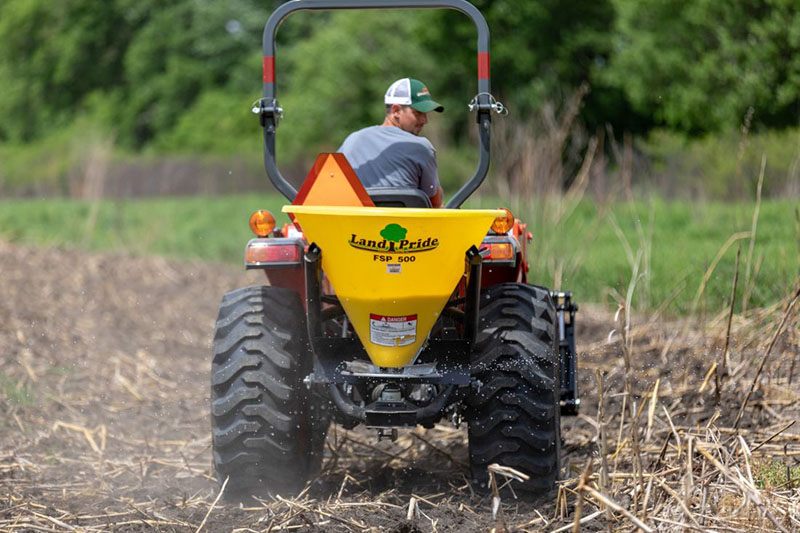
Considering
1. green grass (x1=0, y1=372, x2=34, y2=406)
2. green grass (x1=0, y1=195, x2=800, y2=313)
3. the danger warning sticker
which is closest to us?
the danger warning sticker

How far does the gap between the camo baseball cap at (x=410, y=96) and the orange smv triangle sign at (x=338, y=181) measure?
70cm

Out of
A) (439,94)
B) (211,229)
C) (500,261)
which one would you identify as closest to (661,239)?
(500,261)

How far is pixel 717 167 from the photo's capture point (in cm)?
1554

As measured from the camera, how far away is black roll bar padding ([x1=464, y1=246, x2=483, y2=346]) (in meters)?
4.45

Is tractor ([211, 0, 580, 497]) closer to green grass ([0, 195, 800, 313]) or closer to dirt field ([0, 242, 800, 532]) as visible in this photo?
dirt field ([0, 242, 800, 532])

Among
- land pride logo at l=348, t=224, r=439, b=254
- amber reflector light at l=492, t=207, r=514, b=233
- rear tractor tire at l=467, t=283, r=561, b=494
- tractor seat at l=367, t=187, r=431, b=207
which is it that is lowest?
rear tractor tire at l=467, t=283, r=561, b=494

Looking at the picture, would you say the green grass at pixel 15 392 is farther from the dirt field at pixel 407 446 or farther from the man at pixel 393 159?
the man at pixel 393 159

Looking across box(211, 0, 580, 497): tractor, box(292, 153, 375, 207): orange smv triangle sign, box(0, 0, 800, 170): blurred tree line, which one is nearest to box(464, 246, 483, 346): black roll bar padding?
box(211, 0, 580, 497): tractor

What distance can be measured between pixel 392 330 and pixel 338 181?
58 cm

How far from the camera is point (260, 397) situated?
188 inches

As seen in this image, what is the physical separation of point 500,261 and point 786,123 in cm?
1639

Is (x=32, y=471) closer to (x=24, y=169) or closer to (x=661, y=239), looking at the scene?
(x=661, y=239)

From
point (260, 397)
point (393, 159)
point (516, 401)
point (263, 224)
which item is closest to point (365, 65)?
point (393, 159)

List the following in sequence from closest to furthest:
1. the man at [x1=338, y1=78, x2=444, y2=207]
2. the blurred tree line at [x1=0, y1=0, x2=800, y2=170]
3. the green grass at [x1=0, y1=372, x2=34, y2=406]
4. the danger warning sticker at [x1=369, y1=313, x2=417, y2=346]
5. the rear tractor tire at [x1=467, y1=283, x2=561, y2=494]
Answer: the danger warning sticker at [x1=369, y1=313, x2=417, y2=346]
the rear tractor tire at [x1=467, y1=283, x2=561, y2=494]
the man at [x1=338, y1=78, x2=444, y2=207]
the green grass at [x1=0, y1=372, x2=34, y2=406]
the blurred tree line at [x1=0, y1=0, x2=800, y2=170]
